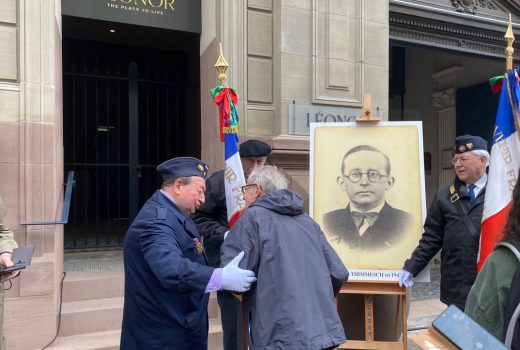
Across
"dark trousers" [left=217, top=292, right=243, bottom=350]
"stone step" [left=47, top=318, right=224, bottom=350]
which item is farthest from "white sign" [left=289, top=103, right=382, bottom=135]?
"dark trousers" [left=217, top=292, right=243, bottom=350]

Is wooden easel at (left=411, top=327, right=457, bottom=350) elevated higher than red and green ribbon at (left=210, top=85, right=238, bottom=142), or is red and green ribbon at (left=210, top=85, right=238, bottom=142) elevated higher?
red and green ribbon at (left=210, top=85, right=238, bottom=142)

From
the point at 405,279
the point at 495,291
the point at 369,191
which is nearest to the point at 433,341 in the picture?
the point at 495,291

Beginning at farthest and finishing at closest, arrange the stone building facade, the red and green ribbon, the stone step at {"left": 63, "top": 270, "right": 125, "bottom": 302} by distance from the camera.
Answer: the stone step at {"left": 63, "top": 270, "right": 125, "bottom": 302}
the stone building facade
the red and green ribbon

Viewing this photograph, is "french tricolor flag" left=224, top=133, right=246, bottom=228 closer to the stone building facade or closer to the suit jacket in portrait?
the suit jacket in portrait

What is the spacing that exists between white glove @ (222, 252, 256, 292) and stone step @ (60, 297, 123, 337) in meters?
2.91

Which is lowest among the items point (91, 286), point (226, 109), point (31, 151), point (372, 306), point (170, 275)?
point (91, 286)

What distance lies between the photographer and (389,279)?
3982 millimetres

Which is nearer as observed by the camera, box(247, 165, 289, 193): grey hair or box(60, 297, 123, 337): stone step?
box(247, 165, 289, 193): grey hair

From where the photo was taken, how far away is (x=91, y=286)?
16.9ft

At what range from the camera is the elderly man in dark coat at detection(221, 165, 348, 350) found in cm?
240

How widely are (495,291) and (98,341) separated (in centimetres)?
394

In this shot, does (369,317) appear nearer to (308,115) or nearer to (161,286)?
(161,286)

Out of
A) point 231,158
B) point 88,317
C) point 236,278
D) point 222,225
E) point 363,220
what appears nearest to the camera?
point 236,278

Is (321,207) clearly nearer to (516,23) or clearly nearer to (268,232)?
(268,232)
